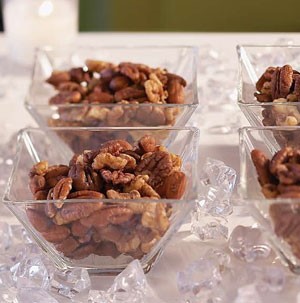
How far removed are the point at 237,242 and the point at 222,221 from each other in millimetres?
52

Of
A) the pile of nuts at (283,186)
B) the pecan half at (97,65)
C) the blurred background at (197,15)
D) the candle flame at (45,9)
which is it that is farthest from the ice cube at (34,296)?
the blurred background at (197,15)

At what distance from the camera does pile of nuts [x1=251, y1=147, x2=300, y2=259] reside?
73 cm

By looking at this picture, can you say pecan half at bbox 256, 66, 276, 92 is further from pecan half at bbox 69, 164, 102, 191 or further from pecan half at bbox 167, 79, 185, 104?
pecan half at bbox 69, 164, 102, 191

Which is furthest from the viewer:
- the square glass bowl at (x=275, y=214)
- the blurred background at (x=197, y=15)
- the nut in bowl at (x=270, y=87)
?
the blurred background at (x=197, y=15)

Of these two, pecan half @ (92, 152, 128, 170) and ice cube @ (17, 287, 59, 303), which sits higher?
pecan half @ (92, 152, 128, 170)

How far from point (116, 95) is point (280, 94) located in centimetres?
22

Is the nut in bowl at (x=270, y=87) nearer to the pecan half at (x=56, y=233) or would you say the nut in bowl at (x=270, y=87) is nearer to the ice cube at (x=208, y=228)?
the ice cube at (x=208, y=228)

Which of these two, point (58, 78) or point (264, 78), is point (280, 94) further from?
point (58, 78)

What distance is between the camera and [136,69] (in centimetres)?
109

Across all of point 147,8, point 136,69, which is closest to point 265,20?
point 147,8

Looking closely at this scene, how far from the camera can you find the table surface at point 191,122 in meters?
0.82

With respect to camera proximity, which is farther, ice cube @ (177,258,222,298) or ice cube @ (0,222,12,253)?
ice cube @ (0,222,12,253)

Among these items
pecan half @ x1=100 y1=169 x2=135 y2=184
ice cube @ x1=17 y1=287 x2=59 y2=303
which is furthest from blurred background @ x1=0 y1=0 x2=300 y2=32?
ice cube @ x1=17 y1=287 x2=59 y2=303

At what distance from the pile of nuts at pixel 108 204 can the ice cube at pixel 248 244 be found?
0.08 metres
